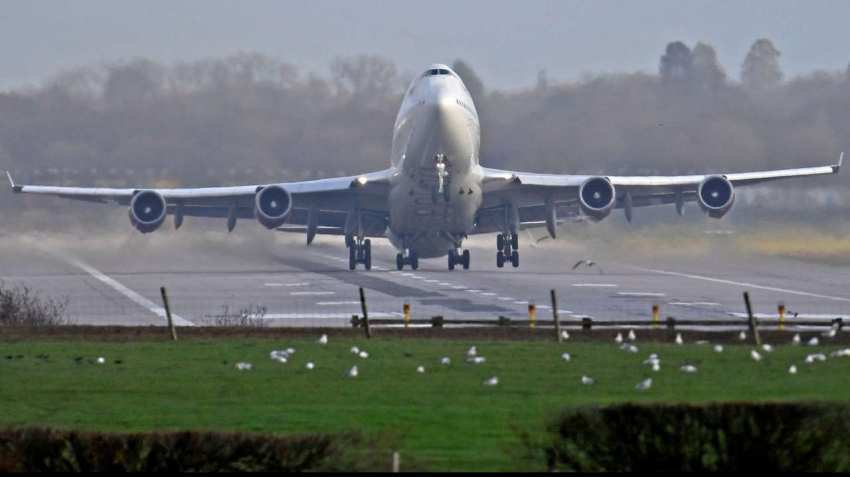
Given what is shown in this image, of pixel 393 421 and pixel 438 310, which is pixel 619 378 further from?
pixel 438 310

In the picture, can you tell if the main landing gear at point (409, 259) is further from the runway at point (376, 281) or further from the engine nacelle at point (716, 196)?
the engine nacelle at point (716, 196)

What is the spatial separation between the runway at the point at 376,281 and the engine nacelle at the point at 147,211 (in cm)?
181

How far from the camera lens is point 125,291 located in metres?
55.5

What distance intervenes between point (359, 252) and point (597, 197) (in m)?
8.71

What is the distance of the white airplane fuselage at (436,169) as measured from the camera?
59094 mm

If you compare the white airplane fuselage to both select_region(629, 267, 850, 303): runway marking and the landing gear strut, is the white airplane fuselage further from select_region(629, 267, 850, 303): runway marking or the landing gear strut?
select_region(629, 267, 850, 303): runway marking

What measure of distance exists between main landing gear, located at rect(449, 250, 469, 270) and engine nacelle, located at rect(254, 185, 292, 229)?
20.6ft

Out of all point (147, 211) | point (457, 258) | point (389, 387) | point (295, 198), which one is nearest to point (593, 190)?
point (457, 258)

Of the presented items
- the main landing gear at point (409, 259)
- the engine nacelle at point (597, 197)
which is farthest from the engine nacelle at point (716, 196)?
the main landing gear at point (409, 259)

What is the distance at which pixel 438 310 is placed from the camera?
45594 mm

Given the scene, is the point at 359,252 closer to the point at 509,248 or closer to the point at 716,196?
the point at 509,248

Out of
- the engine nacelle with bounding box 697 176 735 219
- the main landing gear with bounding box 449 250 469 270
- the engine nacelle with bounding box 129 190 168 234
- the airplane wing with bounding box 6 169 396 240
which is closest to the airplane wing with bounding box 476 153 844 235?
the engine nacelle with bounding box 697 176 735 219

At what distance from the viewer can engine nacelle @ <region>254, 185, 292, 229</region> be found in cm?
6247

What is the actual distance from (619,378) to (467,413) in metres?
4.22
